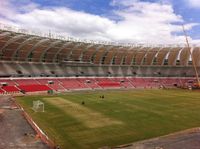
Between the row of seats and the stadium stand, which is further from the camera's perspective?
the stadium stand

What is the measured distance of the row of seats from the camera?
80613mm

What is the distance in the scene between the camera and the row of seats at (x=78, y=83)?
80.6 meters

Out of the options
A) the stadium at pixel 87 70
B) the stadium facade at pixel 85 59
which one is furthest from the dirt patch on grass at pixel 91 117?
the stadium facade at pixel 85 59

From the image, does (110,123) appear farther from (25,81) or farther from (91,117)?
(25,81)

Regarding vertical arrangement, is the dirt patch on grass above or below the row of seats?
below

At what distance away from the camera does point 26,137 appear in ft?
91.1

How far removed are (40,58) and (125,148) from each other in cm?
7510

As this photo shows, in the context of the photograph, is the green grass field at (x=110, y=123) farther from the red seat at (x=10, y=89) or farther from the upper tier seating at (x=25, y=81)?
the upper tier seating at (x=25, y=81)

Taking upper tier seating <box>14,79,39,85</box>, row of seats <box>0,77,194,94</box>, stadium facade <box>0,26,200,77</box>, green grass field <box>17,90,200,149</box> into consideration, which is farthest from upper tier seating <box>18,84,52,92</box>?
green grass field <box>17,90,200,149</box>

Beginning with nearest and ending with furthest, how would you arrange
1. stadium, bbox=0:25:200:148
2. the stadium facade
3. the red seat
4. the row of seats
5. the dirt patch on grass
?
the dirt patch on grass < stadium, bbox=0:25:200:148 < the red seat < the row of seats < the stadium facade

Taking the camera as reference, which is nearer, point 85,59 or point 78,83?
point 78,83

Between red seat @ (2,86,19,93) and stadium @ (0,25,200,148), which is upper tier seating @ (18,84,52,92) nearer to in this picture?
stadium @ (0,25,200,148)

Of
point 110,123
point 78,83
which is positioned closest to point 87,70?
point 78,83

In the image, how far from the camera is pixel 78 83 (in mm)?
94500
